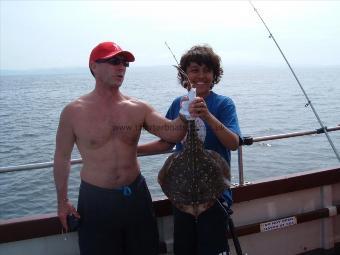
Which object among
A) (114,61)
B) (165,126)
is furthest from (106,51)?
(165,126)

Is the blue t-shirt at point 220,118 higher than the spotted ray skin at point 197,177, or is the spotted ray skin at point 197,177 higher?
the blue t-shirt at point 220,118

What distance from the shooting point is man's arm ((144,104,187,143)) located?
307 cm

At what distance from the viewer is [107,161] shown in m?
3.19

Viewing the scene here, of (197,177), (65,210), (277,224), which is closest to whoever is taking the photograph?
(197,177)

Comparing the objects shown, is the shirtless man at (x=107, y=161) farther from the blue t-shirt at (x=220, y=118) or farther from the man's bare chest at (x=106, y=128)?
the blue t-shirt at (x=220, y=118)

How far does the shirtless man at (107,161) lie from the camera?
10.3 ft

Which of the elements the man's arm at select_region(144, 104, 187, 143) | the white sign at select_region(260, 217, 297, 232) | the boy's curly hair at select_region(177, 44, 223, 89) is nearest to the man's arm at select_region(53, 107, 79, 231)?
the man's arm at select_region(144, 104, 187, 143)

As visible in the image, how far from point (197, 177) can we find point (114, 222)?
729mm

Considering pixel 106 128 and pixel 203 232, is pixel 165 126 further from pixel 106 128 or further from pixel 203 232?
pixel 203 232

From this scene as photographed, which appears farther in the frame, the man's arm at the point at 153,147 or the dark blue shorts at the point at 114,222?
the man's arm at the point at 153,147

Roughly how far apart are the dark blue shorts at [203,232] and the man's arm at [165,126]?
2.00 feet

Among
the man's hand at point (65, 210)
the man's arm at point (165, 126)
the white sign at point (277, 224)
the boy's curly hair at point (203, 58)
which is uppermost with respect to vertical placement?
the boy's curly hair at point (203, 58)

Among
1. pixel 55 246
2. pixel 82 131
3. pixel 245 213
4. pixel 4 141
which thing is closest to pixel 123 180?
pixel 82 131

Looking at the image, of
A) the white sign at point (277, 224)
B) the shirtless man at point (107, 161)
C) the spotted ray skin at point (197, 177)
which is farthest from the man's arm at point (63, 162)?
the white sign at point (277, 224)
